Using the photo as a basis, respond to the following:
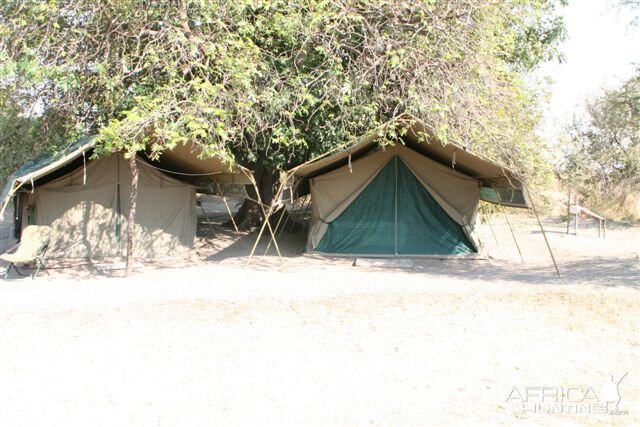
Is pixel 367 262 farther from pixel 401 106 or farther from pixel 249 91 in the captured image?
pixel 249 91

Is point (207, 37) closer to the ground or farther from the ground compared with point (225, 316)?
farther from the ground

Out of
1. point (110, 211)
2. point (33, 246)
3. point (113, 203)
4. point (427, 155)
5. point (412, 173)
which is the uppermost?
point (427, 155)

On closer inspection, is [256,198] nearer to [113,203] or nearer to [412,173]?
[113,203]

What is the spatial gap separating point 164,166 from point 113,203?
1.14m

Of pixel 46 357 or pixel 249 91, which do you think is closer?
pixel 46 357

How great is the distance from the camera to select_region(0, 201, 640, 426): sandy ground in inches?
144

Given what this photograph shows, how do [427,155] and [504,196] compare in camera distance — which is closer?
[504,196]

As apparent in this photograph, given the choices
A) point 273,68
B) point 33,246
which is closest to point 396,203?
point 273,68

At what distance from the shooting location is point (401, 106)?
930 centimetres

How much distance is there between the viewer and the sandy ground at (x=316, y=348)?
3.65 metres

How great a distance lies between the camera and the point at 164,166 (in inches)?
423

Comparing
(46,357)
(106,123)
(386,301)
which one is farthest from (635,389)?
(106,123)

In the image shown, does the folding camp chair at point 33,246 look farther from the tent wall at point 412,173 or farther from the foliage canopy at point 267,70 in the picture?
the tent wall at point 412,173

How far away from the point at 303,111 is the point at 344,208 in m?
2.03
